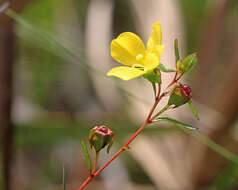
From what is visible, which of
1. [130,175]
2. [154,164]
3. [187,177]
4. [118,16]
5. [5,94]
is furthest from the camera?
[118,16]

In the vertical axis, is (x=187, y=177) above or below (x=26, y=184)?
above

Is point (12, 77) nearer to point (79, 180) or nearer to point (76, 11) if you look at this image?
point (79, 180)

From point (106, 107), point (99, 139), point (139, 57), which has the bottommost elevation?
point (106, 107)

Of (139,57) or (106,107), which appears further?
(106,107)

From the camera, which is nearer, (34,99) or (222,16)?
Result: (222,16)

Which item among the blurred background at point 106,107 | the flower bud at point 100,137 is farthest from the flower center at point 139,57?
the blurred background at point 106,107

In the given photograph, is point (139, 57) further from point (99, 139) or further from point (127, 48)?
point (99, 139)

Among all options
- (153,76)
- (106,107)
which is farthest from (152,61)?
(106,107)

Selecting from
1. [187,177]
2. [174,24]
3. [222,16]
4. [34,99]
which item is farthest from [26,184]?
[222,16]
